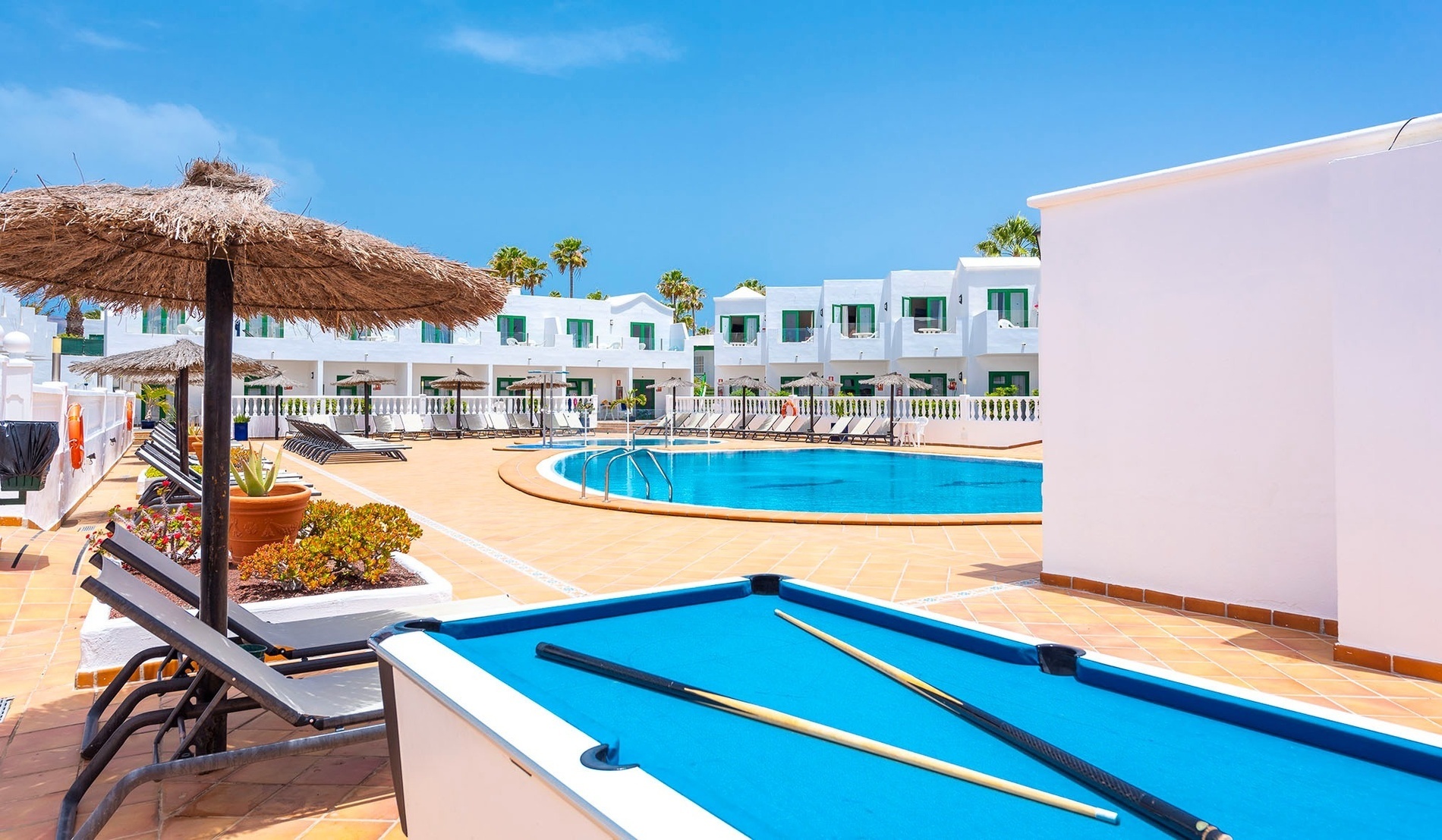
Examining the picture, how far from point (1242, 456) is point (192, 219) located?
624cm

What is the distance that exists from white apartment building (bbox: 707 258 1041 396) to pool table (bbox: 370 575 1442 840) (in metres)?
28.8

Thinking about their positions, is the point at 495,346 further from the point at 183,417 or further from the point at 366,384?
the point at 183,417

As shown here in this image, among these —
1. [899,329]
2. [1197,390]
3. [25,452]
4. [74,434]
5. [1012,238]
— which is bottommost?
[25,452]

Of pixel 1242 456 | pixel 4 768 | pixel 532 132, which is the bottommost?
pixel 4 768

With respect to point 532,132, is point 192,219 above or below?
below

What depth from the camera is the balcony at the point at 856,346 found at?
3669 centimetres

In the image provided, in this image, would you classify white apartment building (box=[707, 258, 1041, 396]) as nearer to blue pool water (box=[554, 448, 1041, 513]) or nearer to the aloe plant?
blue pool water (box=[554, 448, 1041, 513])

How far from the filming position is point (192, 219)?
9.57 ft

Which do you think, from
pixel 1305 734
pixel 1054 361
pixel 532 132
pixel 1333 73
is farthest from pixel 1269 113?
pixel 532 132

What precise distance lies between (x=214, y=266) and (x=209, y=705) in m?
1.91

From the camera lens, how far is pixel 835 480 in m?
16.6

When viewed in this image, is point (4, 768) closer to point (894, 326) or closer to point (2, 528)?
point (2, 528)

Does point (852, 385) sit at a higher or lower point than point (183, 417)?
higher

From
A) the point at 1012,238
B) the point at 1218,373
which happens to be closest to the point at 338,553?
the point at 1218,373
